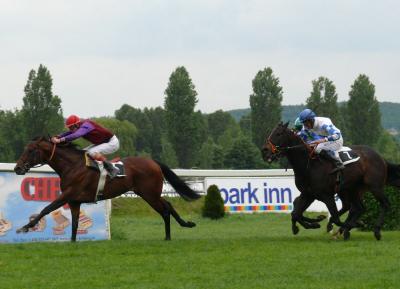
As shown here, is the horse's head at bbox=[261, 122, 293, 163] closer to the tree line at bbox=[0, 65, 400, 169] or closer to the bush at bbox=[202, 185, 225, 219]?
the bush at bbox=[202, 185, 225, 219]

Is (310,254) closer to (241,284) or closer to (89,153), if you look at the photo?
(241,284)

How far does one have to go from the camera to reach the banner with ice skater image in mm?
14211

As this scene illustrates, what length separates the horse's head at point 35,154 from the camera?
41.6 feet

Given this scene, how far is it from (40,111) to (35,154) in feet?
135

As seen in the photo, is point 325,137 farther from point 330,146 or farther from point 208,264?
point 208,264

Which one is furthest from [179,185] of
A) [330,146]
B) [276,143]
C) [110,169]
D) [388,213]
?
[388,213]

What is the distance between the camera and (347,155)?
42.4 feet

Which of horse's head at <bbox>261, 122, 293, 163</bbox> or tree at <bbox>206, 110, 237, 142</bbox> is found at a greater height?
tree at <bbox>206, 110, 237, 142</bbox>

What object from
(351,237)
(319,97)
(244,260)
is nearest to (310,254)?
(244,260)

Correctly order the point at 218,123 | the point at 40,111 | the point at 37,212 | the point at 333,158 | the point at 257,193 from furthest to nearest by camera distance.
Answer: the point at 218,123 → the point at 40,111 → the point at 257,193 → the point at 37,212 → the point at 333,158

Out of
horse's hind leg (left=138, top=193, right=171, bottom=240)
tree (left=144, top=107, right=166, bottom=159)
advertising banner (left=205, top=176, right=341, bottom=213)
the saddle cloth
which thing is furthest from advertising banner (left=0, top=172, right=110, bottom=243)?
tree (left=144, top=107, right=166, bottom=159)

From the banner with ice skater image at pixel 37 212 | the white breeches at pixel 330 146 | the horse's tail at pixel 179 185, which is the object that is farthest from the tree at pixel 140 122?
the white breeches at pixel 330 146

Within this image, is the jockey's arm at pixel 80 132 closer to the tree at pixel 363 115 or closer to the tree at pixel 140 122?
the tree at pixel 363 115

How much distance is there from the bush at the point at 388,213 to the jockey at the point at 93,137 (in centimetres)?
503
